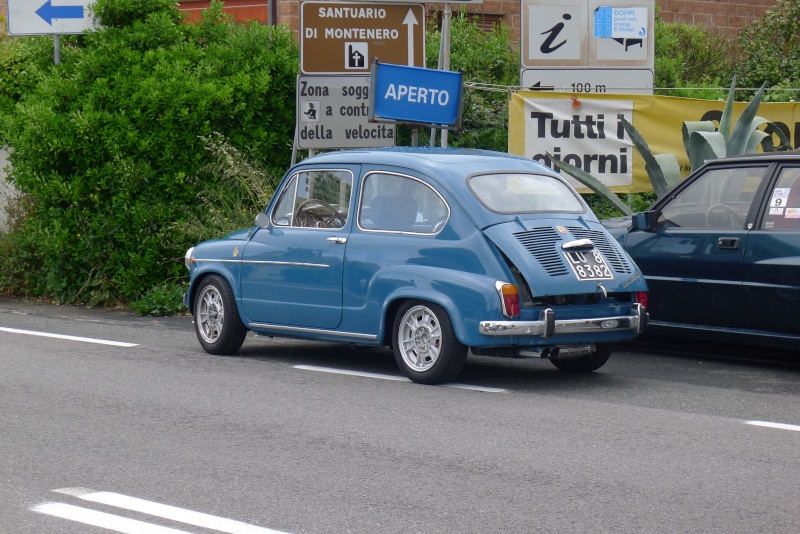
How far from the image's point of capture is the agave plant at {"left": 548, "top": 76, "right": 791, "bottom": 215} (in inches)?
492

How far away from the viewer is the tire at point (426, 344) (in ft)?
28.5

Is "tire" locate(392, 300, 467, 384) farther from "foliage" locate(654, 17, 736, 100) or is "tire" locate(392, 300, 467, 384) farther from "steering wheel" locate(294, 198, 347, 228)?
"foliage" locate(654, 17, 736, 100)

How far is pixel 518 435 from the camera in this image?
7215 mm

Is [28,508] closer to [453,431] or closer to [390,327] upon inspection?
[453,431]

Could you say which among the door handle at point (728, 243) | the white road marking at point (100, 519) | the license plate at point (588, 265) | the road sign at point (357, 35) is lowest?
the white road marking at point (100, 519)

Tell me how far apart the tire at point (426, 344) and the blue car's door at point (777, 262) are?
240 cm

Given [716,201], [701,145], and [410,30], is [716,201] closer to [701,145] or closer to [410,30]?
[701,145]

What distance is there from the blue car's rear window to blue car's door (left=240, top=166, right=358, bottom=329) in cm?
106

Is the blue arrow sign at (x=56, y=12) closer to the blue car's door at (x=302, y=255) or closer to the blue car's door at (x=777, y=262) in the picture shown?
the blue car's door at (x=302, y=255)

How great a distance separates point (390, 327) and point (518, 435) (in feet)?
7.11

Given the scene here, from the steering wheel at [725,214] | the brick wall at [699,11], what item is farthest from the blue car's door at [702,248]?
the brick wall at [699,11]

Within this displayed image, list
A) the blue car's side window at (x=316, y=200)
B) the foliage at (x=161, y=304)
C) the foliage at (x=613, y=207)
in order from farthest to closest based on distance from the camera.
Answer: the foliage at (x=613, y=207)
the foliage at (x=161, y=304)
the blue car's side window at (x=316, y=200)

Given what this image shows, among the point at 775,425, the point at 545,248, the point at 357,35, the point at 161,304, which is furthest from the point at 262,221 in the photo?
the point at 357,35

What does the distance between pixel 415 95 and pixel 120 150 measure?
356 centimetres
